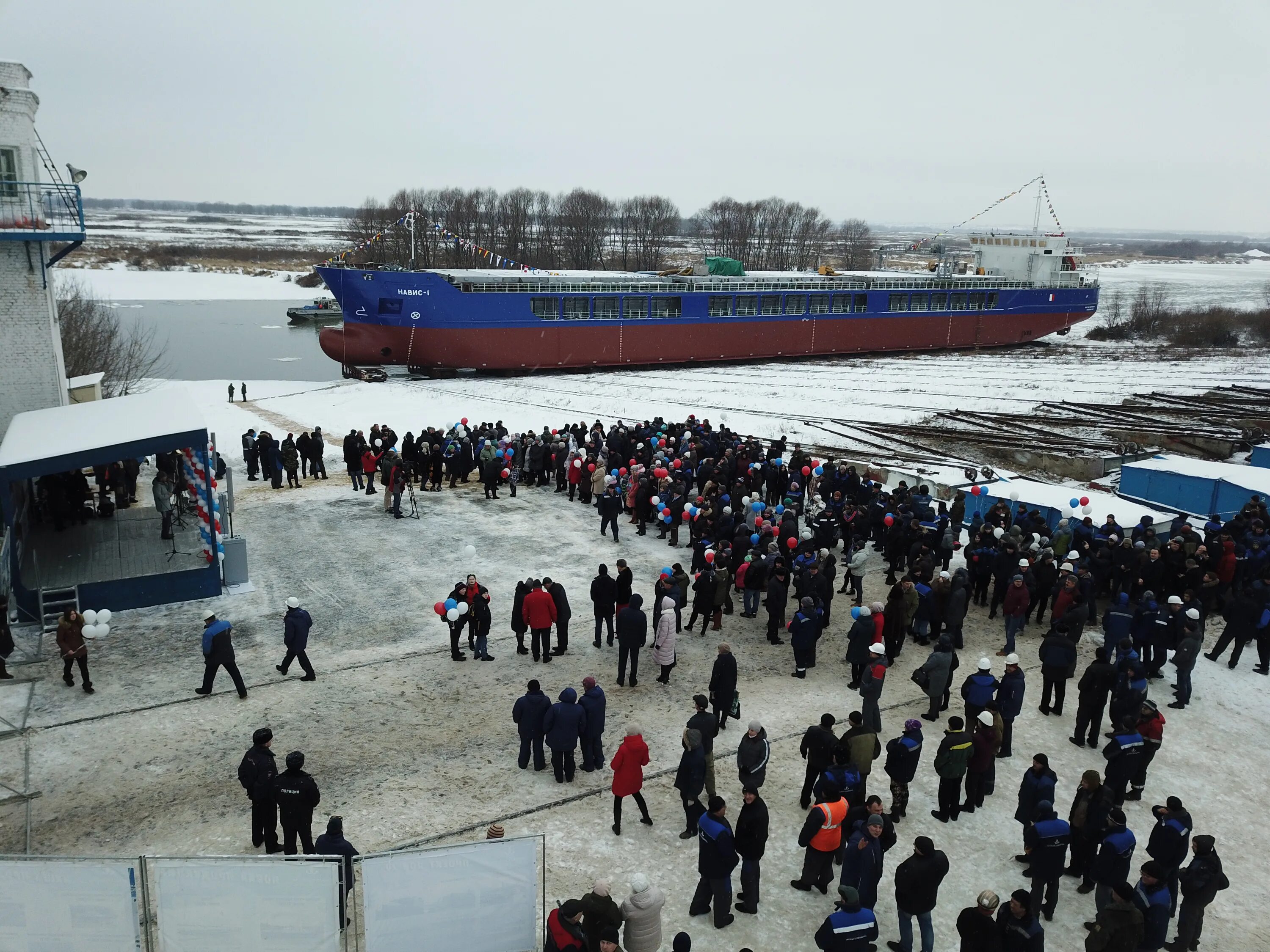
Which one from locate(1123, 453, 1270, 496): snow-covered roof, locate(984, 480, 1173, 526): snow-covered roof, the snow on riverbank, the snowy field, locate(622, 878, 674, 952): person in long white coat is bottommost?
the snowy field

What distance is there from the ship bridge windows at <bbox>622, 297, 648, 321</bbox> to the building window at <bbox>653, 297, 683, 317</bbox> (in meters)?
0.47

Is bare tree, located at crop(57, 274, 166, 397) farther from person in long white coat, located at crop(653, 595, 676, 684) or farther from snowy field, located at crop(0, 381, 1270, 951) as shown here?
person in long white coat, located at crop(653, 595, 676, 684)

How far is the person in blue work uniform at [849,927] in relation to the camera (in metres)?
5.93

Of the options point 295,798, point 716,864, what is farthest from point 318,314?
point 716,864

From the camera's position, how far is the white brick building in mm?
15109

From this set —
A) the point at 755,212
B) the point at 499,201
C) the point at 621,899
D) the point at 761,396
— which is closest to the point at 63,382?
the point at 621,899

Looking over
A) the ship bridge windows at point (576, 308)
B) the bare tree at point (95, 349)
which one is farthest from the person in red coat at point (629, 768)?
the ship bridge windows at point (576, 308)

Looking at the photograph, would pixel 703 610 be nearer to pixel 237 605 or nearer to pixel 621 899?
pixel 621 899

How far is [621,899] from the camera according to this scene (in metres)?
7.49

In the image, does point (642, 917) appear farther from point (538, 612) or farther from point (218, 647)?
point (218, 647)

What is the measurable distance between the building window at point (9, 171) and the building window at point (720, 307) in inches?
1190

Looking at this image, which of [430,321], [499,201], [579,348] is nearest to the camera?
[430,321]

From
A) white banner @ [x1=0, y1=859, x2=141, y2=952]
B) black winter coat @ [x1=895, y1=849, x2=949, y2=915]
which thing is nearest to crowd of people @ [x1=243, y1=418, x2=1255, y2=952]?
black winter coat @ [x1=895, y1=849, x2=949, y2=915]

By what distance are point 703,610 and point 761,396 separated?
2243cm
